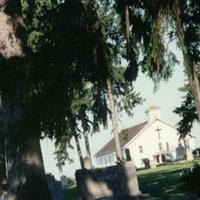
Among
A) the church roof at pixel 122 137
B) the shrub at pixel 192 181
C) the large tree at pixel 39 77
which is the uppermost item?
the church roof at pixel 122 137

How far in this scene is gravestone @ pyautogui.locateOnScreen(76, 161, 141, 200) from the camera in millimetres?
Result: 18672

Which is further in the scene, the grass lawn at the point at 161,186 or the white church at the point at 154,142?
the white church at the point at 154,142

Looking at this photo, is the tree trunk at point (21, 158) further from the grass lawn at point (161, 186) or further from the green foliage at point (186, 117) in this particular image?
the green foliage at point (186, 117)

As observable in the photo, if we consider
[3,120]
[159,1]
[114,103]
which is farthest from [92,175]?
[114,103]

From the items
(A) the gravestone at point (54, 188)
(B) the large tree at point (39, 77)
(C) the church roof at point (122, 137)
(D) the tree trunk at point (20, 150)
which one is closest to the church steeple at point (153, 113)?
(C) the church roof at point (122, 137)

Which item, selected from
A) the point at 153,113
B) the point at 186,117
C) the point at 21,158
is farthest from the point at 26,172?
the point at 153,113

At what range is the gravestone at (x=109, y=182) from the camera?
1867 cm

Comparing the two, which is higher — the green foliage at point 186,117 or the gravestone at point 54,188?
the green foliage at point 186,117

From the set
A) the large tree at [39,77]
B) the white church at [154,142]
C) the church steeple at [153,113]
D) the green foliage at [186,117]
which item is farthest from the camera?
the white church at [154,142]

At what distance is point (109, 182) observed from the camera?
19281 millimetres

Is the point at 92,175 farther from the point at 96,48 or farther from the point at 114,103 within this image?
the point at 114,103

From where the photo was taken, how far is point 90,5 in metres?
9.38

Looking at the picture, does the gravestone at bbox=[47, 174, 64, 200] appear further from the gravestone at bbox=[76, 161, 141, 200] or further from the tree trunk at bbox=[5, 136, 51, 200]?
the tree trunk at bbox=[5, 136, 51, 200]

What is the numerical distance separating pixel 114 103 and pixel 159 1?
33774 mm
